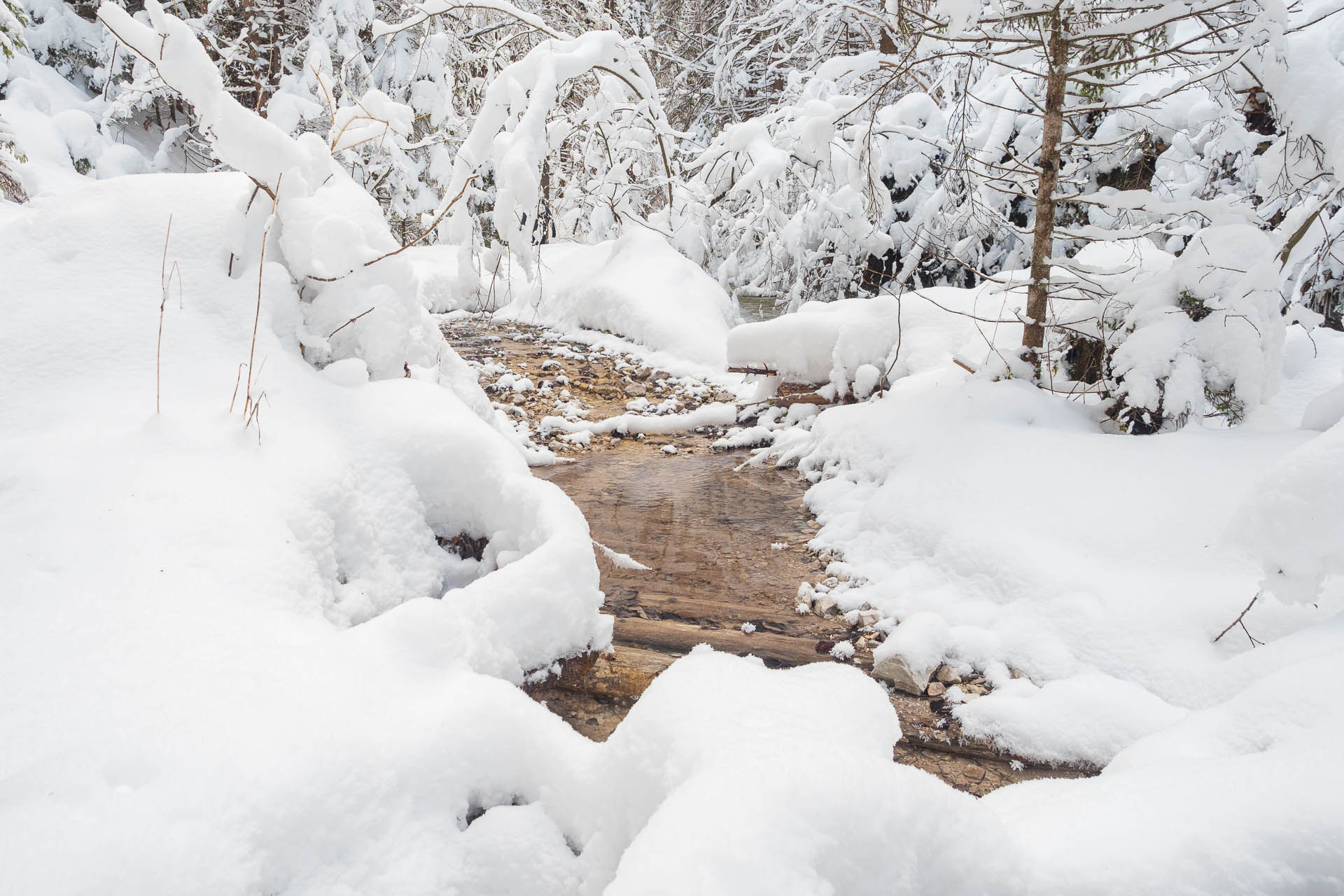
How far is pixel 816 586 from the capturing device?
121 inches

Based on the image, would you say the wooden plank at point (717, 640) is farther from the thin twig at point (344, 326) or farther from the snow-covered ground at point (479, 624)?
the thin twig at point (344, 326)

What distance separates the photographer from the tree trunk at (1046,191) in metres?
3.52

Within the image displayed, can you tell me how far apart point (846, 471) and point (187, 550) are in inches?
127

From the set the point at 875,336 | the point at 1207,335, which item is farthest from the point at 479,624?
the point at 875,336

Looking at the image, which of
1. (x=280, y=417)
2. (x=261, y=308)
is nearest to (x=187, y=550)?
(x=280, y=417)

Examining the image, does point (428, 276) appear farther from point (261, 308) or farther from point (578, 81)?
point (261, 308)

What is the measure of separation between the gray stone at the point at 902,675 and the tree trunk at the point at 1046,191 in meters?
2.23

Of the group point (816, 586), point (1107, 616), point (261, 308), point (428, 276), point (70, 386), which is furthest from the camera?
point (428, 276)

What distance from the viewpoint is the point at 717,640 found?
105 inches

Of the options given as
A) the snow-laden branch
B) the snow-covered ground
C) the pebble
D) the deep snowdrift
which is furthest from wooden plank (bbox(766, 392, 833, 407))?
the pebble

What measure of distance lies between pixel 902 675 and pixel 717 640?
0.68 meters

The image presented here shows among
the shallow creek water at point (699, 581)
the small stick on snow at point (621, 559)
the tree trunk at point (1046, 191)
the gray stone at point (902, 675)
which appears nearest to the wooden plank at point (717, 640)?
the shallow creek water at point (699, 581)

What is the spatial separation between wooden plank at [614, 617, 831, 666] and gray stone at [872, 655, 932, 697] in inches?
7.5

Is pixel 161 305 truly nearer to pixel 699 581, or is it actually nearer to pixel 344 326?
pixel 344 326
